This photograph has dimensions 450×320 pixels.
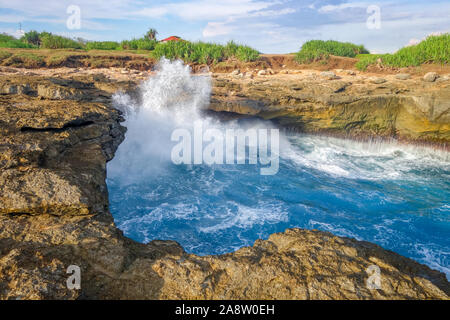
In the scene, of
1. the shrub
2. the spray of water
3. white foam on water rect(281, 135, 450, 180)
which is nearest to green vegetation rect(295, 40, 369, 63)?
white foam on water rect(281, 135, 450, 180)

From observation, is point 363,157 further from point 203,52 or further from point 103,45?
point 103,45

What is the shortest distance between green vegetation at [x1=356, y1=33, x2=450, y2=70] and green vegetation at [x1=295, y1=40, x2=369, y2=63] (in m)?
2.72

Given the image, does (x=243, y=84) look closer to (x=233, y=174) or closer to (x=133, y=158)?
(x=233, y=174)

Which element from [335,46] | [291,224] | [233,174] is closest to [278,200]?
[291,224]

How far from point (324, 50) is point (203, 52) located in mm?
7547

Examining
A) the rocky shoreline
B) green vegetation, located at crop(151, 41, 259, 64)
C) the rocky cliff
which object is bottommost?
the rocky shoreline

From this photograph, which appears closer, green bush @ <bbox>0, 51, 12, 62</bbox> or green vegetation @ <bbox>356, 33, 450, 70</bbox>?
green vegetation @ <bbox>356, 33, 450, 70</bbox>

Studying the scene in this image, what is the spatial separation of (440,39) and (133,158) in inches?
569

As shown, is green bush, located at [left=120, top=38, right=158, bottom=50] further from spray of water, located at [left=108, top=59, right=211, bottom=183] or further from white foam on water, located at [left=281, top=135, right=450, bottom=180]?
white foam on water, located at [left=281, top=135, right=450, bottom=180]

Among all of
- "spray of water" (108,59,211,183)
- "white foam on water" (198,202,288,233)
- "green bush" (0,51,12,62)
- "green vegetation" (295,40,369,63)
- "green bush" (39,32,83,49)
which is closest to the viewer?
"white foam on water" (198,202,288,233)

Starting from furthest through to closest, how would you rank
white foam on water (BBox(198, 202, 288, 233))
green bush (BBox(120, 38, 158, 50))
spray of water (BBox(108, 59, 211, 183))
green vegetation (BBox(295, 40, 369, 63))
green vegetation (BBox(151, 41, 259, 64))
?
green bush (BBox(120, 38, 158, 50)) → green vegetation (BBox(295, 40, 369, 63)) → green vegetation (BBox(151, 41, 259, 64)) → spray of water (BBox(108, 59, 211, 183)) → white foam on water (BBox(198, 202, 288, 233))

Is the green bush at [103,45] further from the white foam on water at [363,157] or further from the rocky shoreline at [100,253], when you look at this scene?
the rocky shoreline at [100,253]

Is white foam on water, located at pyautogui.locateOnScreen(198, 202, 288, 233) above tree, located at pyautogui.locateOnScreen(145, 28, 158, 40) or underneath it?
underneath

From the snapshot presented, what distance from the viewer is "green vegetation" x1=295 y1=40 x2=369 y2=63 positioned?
15901 millimetres
